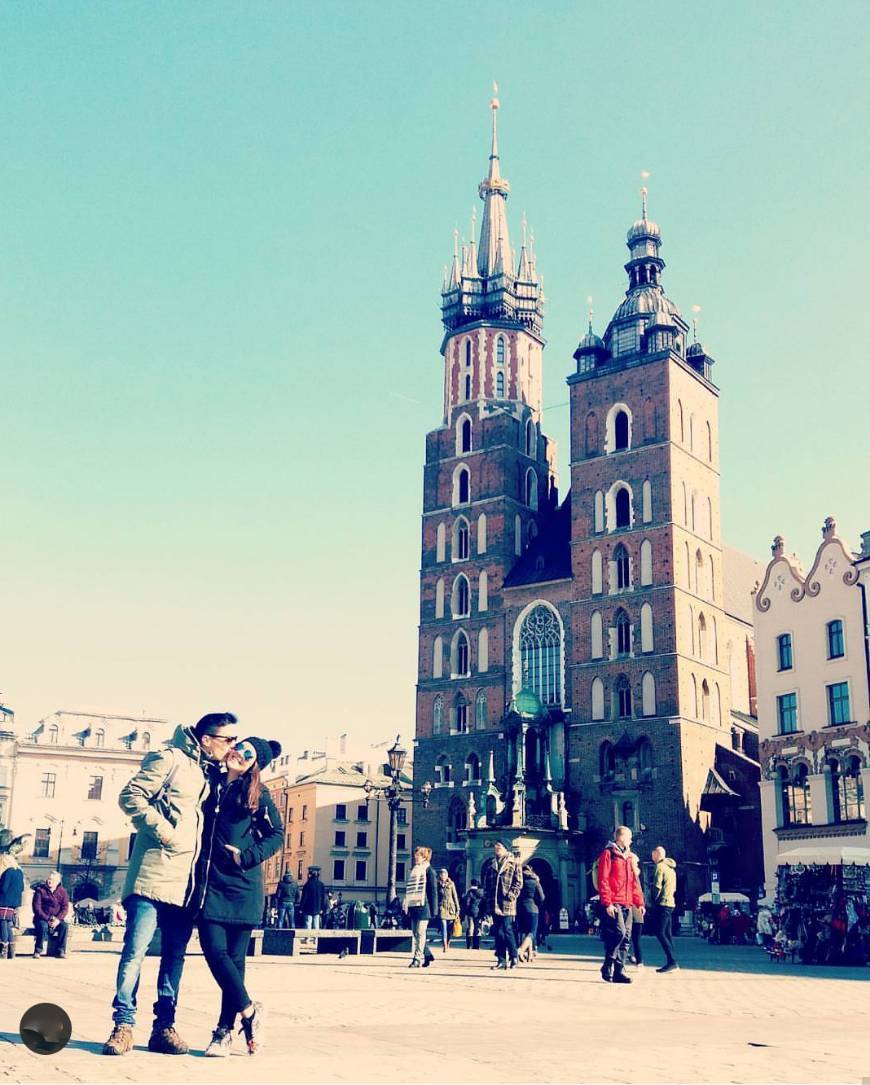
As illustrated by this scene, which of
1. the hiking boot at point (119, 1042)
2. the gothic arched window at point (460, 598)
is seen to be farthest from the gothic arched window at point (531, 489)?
the hiking boot at point (119, 1042)

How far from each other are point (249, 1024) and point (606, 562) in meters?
46.9

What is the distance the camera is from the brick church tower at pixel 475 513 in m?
55.1

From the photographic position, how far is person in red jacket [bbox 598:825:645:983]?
49.2 ft

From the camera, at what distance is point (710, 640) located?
5275cm

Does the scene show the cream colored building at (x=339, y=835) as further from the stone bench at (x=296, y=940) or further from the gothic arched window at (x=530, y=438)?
the stone bench at (x=296, y=940)

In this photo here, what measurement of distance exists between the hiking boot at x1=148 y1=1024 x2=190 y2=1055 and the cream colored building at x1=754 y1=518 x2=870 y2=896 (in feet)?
105

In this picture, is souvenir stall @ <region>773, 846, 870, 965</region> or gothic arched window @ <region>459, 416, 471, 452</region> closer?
souvenir stall @ <region>773, 846, 870, 965</region>

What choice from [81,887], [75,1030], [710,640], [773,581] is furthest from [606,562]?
[75,1030]

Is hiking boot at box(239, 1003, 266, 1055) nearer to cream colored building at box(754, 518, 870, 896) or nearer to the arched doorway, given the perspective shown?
cream colored building at box(754, 518, 870, 896)

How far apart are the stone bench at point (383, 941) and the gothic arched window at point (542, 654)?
100 feet

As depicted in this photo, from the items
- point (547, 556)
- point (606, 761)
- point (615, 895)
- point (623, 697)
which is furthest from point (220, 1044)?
point (547, 556)

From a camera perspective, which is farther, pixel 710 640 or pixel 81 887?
pixel 81 887

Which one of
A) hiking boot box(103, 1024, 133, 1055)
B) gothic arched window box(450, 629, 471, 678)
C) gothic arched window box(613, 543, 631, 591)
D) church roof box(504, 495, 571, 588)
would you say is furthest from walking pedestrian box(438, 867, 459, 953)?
gothic arched window box(450, 629, 471, 678)

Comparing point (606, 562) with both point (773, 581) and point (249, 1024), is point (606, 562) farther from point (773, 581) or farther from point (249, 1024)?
point (249, 1024)
